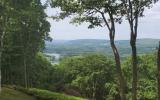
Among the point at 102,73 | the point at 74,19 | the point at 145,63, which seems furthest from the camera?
the point at 102,73

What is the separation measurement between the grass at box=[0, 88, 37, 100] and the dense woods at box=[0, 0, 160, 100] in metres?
1.85

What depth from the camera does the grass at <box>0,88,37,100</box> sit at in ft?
136

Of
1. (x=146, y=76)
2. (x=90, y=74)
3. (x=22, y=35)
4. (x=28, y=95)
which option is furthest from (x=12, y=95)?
(x=90, y=74)

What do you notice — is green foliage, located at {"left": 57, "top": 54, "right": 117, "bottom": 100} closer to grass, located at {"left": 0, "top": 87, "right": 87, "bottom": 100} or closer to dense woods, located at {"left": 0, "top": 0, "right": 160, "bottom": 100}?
dense woods, located at {"left": 0, "top": 0, "right": 160, "bottom": 100}

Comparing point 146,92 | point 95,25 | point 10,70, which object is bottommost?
point 146,92

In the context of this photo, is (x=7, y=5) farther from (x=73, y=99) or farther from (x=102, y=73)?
(x=102, y=73)

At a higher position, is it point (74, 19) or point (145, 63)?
point (74, 19)

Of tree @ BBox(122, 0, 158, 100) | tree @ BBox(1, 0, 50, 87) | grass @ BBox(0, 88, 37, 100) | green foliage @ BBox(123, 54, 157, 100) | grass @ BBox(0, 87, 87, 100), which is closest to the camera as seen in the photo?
tree @ BBox(122, 0, 158, 100)

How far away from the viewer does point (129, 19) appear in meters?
23.9

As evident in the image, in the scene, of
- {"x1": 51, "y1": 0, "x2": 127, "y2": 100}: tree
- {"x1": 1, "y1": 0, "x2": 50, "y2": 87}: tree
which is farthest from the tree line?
{"x1": 1, "y1": 0, "x2": 50, "y2": 87}: tree

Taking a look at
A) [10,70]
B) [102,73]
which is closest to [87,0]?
[10,70]

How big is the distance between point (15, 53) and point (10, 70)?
17.6 ft

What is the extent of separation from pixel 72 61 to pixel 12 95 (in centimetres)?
5500

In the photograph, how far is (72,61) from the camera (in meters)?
97.9
